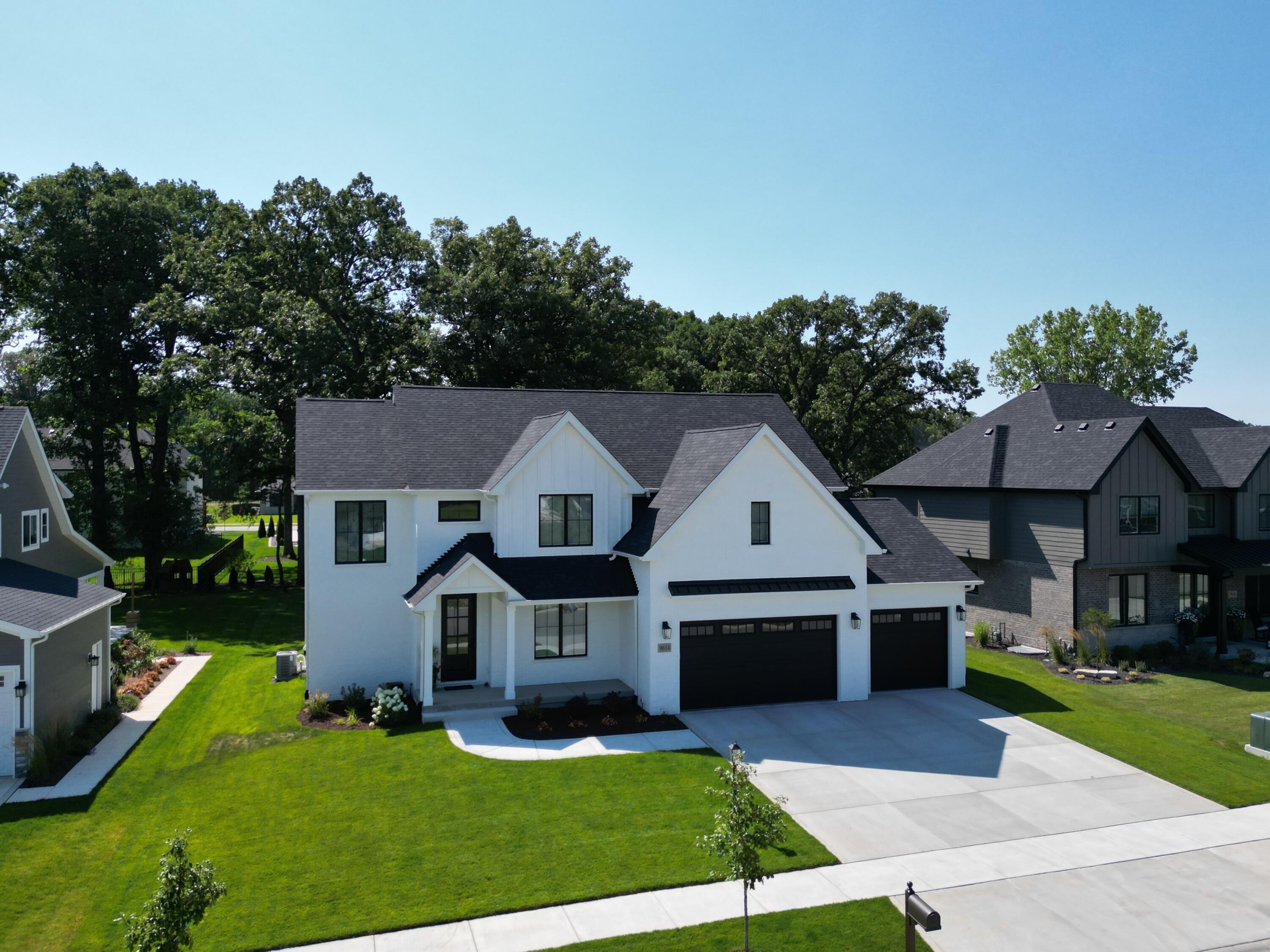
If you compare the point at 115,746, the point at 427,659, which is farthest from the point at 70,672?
the point at 427,659

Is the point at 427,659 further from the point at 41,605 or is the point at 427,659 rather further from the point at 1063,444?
the point at 1063,444

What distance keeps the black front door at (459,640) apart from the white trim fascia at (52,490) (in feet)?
33.9

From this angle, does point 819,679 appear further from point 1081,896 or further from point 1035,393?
point 1035,393

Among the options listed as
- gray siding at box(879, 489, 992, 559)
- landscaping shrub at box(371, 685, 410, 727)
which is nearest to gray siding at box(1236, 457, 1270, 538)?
gray siding at box(879, 489, 992, 559)

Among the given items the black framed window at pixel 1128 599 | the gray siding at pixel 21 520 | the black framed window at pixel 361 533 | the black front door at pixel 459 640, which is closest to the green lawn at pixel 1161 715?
the black framed window at pixel 1128 599

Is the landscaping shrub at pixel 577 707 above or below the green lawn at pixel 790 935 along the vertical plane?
above

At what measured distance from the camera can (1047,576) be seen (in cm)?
2700

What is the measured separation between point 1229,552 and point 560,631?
22.0 metres

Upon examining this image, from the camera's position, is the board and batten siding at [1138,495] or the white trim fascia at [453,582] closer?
the white trim fascia at [453,582]

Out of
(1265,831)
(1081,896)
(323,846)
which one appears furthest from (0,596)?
(1265,831)

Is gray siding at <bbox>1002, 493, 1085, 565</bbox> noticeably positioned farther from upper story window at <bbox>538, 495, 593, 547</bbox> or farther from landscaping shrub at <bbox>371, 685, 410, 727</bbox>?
landscaping shrub at <bbox>371, 685, 410, 727</bbox>

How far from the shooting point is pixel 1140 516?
26.4 metres

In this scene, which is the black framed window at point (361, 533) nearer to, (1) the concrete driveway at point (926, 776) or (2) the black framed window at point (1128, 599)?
(1) the concrete driveway at point (926, 776)

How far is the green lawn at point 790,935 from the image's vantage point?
9.97 meters
